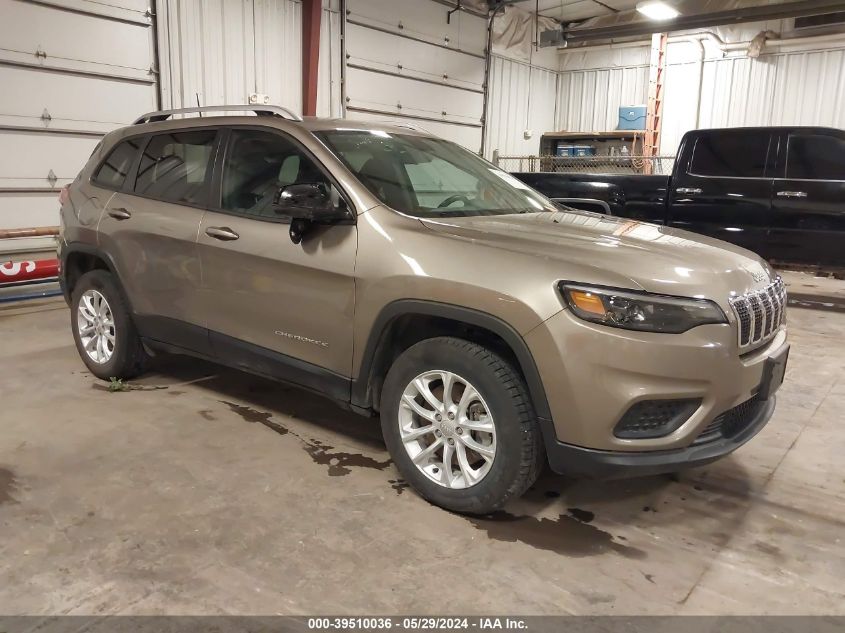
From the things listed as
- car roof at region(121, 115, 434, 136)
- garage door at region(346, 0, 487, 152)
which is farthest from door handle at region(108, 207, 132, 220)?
garage door at region(346, 0, 487, 152)

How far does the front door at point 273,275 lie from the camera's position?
2.94m

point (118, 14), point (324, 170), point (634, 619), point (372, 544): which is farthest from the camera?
point (118, 14)

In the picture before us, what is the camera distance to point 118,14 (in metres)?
8.12

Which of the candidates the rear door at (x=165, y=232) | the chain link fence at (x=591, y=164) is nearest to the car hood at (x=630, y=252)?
the rear door at (x=165, y=232)

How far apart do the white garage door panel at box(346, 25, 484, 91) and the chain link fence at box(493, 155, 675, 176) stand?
189 cm

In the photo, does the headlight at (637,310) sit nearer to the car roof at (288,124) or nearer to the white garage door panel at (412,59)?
the car roof at (288,124)

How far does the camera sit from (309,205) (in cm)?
282

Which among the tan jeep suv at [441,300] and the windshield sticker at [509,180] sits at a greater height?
the windshield sticker at [509,180]

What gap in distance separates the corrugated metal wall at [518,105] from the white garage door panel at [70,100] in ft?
25.5

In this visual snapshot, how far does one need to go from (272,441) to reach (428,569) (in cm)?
140

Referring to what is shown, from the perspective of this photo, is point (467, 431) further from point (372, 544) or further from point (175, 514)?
point (175, 514)

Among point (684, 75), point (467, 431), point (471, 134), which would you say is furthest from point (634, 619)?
point (684, 75)

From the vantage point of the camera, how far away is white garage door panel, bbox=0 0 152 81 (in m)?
7.29

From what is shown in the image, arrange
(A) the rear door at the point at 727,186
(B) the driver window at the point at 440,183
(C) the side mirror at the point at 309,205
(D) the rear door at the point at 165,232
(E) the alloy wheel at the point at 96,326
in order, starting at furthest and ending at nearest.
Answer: (A) the rear door at the point at 727,186, (E) the alloy wheel at the point at 96,326, (D) the rear door at the point at 165,232, (B) the driver window at the point at 440,183, (C) the side mirror at the point at 309,205
